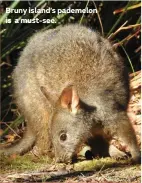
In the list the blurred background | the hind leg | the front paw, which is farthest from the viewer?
the blurred background

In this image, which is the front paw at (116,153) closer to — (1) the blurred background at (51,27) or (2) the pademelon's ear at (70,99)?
(2) the pademelon's ear at (70,99)

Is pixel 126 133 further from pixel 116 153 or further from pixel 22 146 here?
pixel 22 146

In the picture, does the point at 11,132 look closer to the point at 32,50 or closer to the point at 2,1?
the point at 32,50

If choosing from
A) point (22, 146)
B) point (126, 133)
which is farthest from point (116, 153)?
point (22, 146)

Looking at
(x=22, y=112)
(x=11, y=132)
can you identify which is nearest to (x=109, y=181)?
(x=22, y=112)

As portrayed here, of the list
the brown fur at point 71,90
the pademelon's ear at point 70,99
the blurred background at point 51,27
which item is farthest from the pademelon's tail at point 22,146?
the pademelon's ear at point 70,99

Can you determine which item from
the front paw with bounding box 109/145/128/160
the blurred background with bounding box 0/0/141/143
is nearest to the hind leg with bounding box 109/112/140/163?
the front paw with bounding box 109/145/128/160

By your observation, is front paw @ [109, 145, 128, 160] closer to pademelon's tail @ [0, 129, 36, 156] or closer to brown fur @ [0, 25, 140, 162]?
brown fur @ [0, 25, 140, 162]
